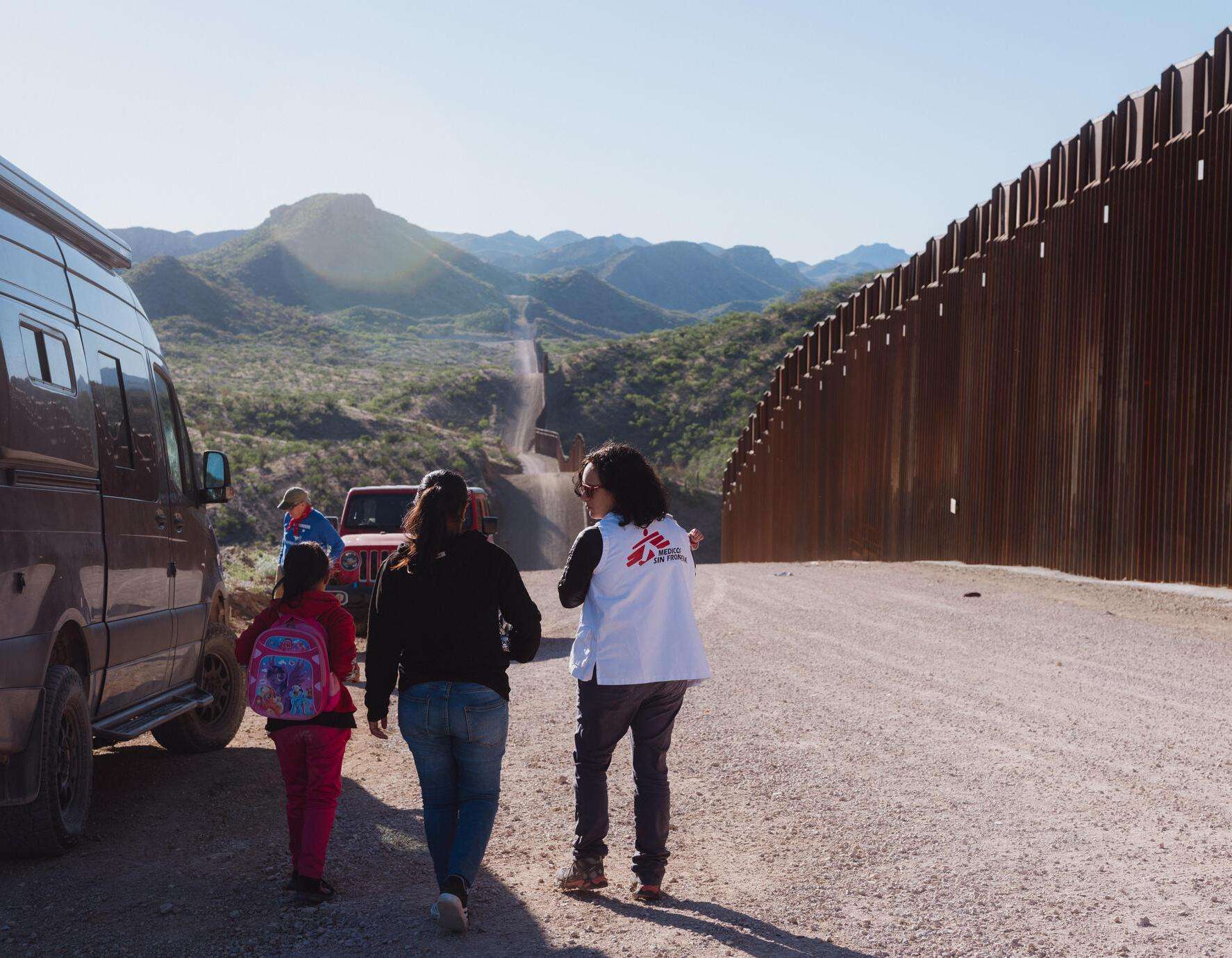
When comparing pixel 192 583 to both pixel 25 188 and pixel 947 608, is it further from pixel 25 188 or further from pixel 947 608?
pixel 947 608

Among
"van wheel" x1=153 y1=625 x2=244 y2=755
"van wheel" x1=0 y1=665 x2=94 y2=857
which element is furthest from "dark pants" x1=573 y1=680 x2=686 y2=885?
"van wheel" x1=153 y1=625 x2=244 y2=755

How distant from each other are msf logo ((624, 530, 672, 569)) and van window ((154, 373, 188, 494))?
4.02m

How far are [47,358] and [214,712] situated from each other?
3.51 m

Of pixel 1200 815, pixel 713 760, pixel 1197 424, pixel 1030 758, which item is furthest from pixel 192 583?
pixel 1197 424

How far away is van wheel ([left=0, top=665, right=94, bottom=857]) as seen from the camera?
539 centimetres

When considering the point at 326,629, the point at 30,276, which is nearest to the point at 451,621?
the point at 326,629

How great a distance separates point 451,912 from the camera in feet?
15.1

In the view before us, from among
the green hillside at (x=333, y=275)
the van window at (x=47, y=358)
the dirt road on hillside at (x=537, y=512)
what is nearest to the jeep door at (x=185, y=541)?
the van window at (x=47, y=358)

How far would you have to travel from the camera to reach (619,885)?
5.38 metres

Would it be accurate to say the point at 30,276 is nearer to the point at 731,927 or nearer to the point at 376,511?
the point at 731,927

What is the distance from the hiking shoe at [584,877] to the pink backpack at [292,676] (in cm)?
131

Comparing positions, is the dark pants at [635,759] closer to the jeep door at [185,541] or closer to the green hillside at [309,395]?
the jeep door at [185,541]

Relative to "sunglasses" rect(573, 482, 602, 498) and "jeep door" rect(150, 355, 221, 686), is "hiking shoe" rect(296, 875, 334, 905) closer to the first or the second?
"sunglasses" rect(573, 482, 602, 498)

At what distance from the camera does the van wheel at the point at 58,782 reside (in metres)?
5.39
